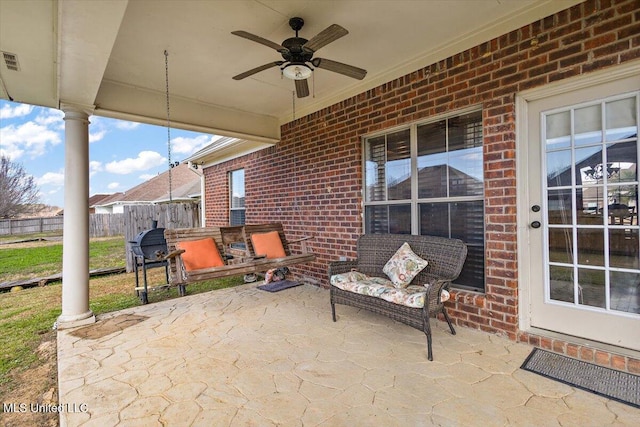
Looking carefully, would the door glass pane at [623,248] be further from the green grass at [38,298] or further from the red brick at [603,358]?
the green grass at [38,298]

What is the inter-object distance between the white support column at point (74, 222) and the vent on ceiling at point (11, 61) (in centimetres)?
70

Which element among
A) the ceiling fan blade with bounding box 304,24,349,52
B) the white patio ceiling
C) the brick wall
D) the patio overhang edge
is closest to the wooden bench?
the brick wall

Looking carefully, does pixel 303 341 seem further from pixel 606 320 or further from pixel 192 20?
pixel 192 20

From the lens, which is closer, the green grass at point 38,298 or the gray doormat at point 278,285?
the green grass at point 38,298

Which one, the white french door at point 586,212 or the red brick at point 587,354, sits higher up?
the white french door at point 586,212

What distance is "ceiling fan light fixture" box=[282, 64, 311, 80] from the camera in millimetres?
2722

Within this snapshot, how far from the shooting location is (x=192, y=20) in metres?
2.65

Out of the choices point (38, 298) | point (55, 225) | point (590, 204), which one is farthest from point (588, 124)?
point (55, 225)

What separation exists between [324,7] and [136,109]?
2882 millimetres

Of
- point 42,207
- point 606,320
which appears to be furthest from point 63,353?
point 42,207

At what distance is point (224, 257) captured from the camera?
3986 millimetres

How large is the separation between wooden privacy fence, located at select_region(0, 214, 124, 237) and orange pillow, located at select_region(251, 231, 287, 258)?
8376 mm

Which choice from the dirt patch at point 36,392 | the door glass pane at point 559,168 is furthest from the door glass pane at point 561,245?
the dirt patch at point 36,392

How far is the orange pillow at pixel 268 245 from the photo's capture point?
13.9 feet
